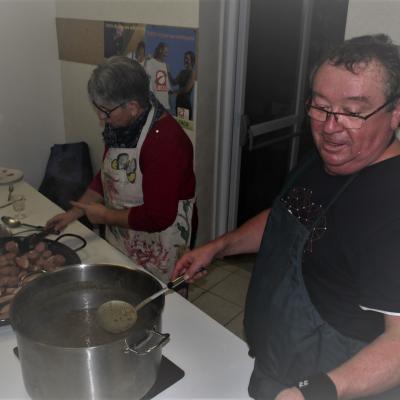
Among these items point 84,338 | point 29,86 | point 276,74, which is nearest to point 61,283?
point 84,338

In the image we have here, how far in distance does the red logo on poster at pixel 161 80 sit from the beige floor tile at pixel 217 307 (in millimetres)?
1199

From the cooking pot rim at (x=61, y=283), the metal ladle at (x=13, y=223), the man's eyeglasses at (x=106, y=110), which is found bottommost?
the metal ladle at (x=13, y=223)

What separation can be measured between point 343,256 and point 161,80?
72.7 inches

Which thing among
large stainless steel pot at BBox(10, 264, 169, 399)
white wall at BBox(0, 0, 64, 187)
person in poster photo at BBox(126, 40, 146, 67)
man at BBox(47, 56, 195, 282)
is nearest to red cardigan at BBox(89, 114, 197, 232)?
man at BBox(47, 56, 195, 282)

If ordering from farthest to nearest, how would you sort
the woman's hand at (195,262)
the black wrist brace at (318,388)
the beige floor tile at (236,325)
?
the beige floor tile at (236,325)
the woman's hand at (195,262)
the black wrist brace at (318,388)

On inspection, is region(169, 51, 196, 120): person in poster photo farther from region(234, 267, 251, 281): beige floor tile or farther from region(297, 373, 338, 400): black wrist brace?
region(297, 373, 338, 400): black wrist brace

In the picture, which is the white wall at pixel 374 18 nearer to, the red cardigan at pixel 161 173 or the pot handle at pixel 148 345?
the red cardigan at pixel 161 173

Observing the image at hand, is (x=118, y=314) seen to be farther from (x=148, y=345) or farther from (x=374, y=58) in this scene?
(x=374, y=58)

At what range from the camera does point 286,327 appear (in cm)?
98

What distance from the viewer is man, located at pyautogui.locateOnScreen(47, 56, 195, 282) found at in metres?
1.51

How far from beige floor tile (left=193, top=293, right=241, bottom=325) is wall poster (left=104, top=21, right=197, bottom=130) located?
3.17 feet

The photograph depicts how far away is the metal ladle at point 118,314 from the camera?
35.9 inches

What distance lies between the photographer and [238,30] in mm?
2441

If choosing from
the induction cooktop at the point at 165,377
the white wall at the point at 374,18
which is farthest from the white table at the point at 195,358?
the white wall at the point at 374,18
